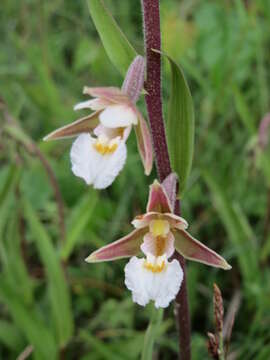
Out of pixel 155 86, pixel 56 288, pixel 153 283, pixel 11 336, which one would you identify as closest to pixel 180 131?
pixel 155 86

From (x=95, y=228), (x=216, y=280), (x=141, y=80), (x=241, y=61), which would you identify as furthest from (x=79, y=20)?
(x=141, y=80)

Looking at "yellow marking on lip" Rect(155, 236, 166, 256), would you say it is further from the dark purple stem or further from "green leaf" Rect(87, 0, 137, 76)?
"green leaf" Rect(87, 0, 137, 76)

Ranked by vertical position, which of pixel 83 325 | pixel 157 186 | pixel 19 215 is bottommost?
pixel 83 325

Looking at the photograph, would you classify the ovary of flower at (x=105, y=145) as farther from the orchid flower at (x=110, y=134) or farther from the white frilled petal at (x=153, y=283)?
the white frilled petal at (x=153, y=283)

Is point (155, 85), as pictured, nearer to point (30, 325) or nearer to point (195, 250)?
point (195, 250)

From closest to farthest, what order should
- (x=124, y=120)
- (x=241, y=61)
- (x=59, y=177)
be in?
(x=124, y=120) → (x=59, y=177) → (x=241, y=61)

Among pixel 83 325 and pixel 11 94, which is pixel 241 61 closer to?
pixel 11 94

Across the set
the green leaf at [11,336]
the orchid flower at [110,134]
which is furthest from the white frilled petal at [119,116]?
the green leaf at [11,336]

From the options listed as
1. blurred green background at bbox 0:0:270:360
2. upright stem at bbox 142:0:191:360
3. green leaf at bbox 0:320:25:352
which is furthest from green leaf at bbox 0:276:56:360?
upright stem at bbox 142:0:191:360
